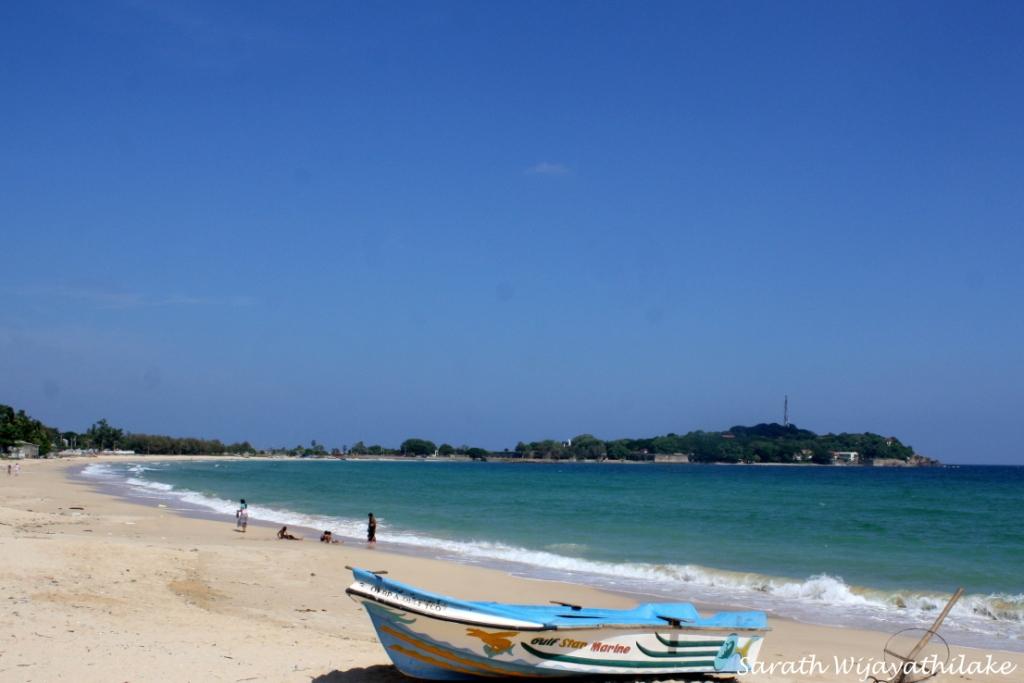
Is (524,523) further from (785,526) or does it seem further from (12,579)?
(12,579)

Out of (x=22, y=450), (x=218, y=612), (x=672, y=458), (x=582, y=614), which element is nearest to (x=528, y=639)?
(x=582, y=614)

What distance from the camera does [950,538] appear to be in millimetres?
28891

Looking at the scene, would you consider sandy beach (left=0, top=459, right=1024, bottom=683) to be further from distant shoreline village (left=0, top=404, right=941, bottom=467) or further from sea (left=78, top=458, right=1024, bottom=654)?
distant shoreline village (left=0, top=404, right=941, bottom=467)

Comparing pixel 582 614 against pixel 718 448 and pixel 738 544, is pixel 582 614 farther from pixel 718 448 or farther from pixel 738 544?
pixel 718 448

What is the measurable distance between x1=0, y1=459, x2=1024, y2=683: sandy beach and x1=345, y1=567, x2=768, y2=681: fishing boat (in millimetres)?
746

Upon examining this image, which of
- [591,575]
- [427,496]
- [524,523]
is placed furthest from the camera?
[427,496]

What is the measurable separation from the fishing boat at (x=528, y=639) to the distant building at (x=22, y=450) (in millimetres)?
92300

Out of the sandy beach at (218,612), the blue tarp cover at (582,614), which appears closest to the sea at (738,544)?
the sandy beach at (218,612)

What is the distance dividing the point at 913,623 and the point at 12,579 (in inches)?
561

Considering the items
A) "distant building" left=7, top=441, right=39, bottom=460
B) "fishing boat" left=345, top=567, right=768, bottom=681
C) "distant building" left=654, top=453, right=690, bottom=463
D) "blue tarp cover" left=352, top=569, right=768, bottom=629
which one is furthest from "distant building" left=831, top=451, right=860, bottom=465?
"fishing boat" left=345, top=567, right=768, bottom=681

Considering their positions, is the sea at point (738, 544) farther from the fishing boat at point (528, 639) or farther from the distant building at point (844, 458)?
the distant building at point (844, 458)


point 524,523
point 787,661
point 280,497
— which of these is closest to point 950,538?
point 524,523

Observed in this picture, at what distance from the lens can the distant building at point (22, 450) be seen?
3445 inches

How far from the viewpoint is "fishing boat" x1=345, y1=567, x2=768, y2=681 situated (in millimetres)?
8016
